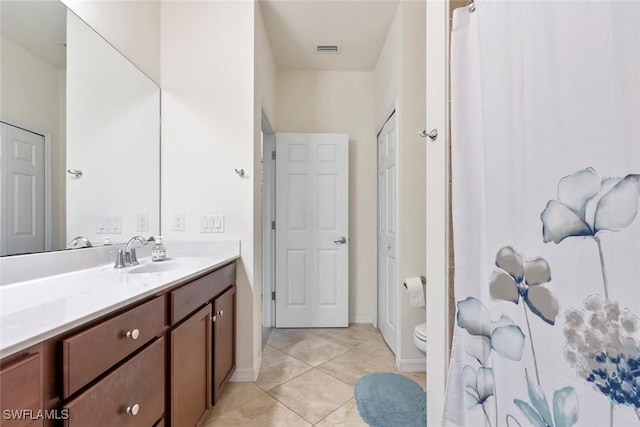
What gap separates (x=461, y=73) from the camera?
880 millimetres

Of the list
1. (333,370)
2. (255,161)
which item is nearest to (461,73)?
(255,161)

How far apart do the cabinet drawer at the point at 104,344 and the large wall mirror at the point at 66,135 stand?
1.92 ft

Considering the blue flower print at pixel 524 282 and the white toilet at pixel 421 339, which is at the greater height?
the blue flower print at pixel 524 282

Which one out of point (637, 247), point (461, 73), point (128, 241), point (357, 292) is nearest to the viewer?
point (637, 247)

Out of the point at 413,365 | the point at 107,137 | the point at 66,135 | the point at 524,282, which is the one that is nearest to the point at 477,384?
the point at 524,282

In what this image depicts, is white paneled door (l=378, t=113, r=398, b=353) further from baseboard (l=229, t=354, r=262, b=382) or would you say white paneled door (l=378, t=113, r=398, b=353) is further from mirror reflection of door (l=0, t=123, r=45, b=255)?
mirror reflection of door (l=0, t=123, r=45, b=255)

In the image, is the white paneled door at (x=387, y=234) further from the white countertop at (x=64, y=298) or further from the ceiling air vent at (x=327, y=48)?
the white countertop at (x=64, y=298)

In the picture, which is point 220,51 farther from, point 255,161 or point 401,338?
point 401,338

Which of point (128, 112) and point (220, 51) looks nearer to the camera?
point (128, 112)

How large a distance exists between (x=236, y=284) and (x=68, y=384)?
3.91 ft

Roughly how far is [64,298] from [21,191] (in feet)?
1.82

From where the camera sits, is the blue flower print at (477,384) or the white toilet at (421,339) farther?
the white toilet at (421,339)

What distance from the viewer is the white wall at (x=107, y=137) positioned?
1215 millimetres

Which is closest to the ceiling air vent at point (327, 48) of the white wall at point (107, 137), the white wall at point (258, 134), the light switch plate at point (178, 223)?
the white wall at point (258, 134)
